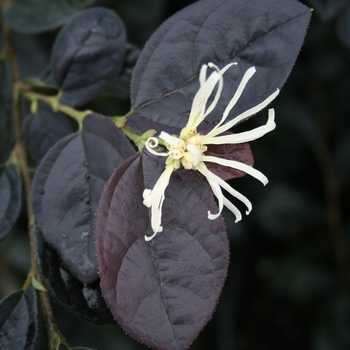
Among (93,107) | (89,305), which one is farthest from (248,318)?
(89,305)

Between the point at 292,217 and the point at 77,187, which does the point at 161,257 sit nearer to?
the point at 77,187

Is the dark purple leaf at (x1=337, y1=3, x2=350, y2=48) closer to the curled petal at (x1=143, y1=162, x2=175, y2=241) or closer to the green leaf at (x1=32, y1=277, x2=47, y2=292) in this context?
the curled petal at (x1=143, y1=162, x2=175, y2=241)

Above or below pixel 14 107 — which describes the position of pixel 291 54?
above

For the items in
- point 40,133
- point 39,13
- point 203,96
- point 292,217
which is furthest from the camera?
point 292,217

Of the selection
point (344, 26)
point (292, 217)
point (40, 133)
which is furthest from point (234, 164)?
point (292, 217)

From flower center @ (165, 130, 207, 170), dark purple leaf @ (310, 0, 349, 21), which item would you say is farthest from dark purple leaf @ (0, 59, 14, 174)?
dark purple leaf @ (310, 0, 349, 21)

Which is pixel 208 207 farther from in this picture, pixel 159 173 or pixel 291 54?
pixel 291 54
